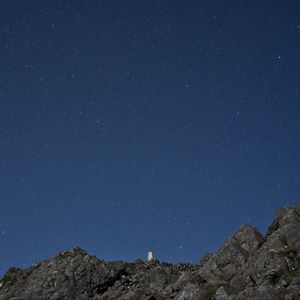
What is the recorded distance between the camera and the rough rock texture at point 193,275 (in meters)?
37.5

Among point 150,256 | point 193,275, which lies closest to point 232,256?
point 193,275

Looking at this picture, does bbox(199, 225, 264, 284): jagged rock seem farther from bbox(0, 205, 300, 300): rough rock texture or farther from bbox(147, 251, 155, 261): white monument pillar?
bbox(147, 251, 155, 261): white monument pillar

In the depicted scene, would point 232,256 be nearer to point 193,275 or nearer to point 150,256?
point 193,275

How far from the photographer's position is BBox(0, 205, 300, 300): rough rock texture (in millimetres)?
37500

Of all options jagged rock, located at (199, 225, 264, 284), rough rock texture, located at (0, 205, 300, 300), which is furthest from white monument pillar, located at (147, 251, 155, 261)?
jagged rock, located at (199, 225, 264, 284)

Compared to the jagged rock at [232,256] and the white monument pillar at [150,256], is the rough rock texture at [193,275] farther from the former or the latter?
A: the white monument pillar at [150,256]

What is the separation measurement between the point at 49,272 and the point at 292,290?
109 feet

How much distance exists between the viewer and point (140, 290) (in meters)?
46.0

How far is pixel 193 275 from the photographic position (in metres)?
45.1

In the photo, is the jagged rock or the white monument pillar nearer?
the jagged rock

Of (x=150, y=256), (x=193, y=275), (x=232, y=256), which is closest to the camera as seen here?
(x=193, y=275)

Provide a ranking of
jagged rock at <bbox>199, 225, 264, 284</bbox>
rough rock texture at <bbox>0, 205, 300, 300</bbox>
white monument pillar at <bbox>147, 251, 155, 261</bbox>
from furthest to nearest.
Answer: white monument pillar at <bbox>147, 251, 155, 261</bbox> < jagged rock at <bbox>199, 225, 264, 284</bbox> < rough rock texture at <bbox>0, 205, 300, 300</bbox>

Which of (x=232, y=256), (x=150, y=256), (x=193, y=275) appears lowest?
(x=193, y=275)

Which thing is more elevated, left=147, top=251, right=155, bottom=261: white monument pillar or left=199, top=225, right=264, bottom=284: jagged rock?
left=147, top=251, right=155, bottom=261: white monument pillar
